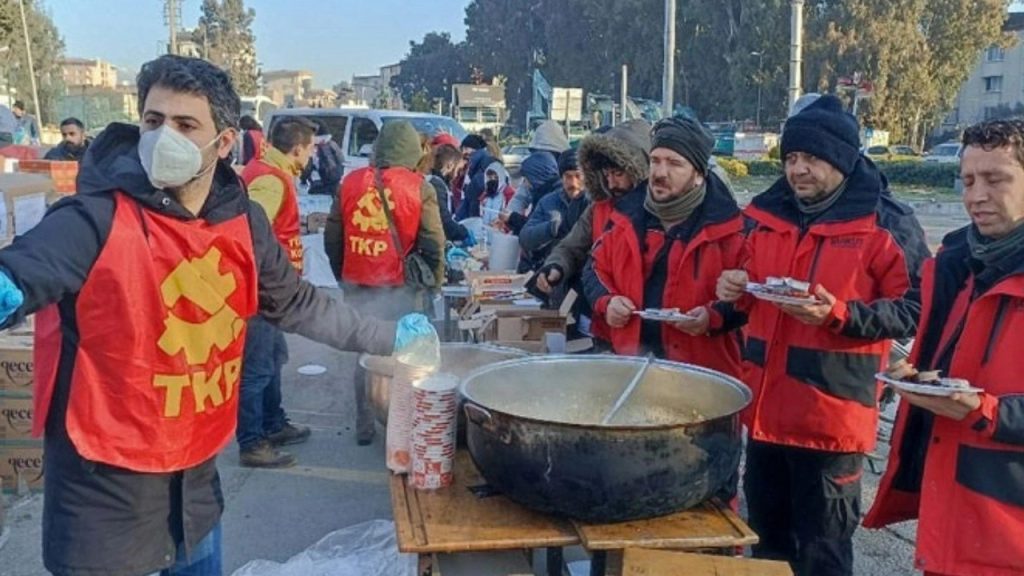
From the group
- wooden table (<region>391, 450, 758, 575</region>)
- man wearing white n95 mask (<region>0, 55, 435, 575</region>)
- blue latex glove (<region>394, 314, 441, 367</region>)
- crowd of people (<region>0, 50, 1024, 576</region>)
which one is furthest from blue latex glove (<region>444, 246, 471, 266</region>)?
wooden table (<region>391, 450, 758, 575</region>)

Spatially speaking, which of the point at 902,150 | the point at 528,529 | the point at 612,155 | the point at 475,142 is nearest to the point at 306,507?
the point at 612,155

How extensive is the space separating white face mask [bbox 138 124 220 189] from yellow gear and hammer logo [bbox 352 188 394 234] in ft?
10.8

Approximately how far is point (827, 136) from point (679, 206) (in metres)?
0.54

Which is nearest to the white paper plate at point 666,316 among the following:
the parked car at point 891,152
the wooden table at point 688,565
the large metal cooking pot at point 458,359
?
the large metal cooking pot at point 458,359

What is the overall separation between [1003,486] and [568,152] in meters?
3.74

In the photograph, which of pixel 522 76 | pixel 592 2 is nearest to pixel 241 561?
pixel 592 2

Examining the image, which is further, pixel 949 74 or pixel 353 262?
pixel 949 74

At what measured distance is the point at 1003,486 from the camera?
1.98 metres

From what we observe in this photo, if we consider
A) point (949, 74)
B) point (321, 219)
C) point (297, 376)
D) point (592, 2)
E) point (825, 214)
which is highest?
point (592, 2)

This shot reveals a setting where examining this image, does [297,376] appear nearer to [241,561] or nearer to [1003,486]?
[241,561]

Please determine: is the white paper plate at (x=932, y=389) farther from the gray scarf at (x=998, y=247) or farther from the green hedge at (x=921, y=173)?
the green hedge at (x=921, y=173)

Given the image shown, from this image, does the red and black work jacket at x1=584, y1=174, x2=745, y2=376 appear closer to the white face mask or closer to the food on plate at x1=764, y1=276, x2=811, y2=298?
the food on plate at x1=764, y1=276, x2=811, y2=298

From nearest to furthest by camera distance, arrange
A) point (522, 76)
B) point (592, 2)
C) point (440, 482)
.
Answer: point (440, 482) < point (592, 2) < point (522, 76)

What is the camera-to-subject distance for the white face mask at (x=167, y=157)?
1.92 meters
